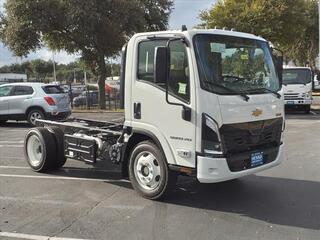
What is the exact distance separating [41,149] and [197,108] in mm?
4052

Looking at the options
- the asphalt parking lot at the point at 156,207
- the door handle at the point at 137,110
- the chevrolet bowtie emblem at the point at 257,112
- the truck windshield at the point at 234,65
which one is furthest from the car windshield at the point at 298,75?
the door handle at the point at 137,110

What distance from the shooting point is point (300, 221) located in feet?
21.0

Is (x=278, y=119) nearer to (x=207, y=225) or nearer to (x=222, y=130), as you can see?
(x=222, y=130)

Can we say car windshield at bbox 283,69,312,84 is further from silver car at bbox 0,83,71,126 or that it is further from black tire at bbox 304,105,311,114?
silver car at bbox 0,83,71,126

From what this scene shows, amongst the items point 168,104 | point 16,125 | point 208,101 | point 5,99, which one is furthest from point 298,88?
point 208,101

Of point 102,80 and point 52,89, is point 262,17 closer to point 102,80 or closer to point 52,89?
point 102,80

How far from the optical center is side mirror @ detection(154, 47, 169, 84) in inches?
259

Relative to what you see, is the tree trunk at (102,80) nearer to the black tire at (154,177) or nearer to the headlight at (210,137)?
the black tire at (154,177)

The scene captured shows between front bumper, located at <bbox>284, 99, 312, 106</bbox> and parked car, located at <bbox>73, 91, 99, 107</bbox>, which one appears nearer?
front bumper, located at <bbox>284, 99, 312, 106</bbox>

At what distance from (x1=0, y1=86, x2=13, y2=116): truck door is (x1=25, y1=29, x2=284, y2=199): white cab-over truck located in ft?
40.3

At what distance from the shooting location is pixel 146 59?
734 centimetres

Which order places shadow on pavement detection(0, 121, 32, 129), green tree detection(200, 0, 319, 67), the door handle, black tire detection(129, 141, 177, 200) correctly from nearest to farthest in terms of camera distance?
black tire detection(129, 141, 177, 200) < the door handle < shadow on pavement detection(0, 121, 32, 129) < green tree detection(200, 0, 319, 67)

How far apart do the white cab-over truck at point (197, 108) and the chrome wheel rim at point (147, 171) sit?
1 centimetres

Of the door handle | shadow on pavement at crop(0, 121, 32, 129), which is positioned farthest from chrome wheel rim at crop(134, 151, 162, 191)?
shadow on pavement at crop(0, 121, 32, 129)
